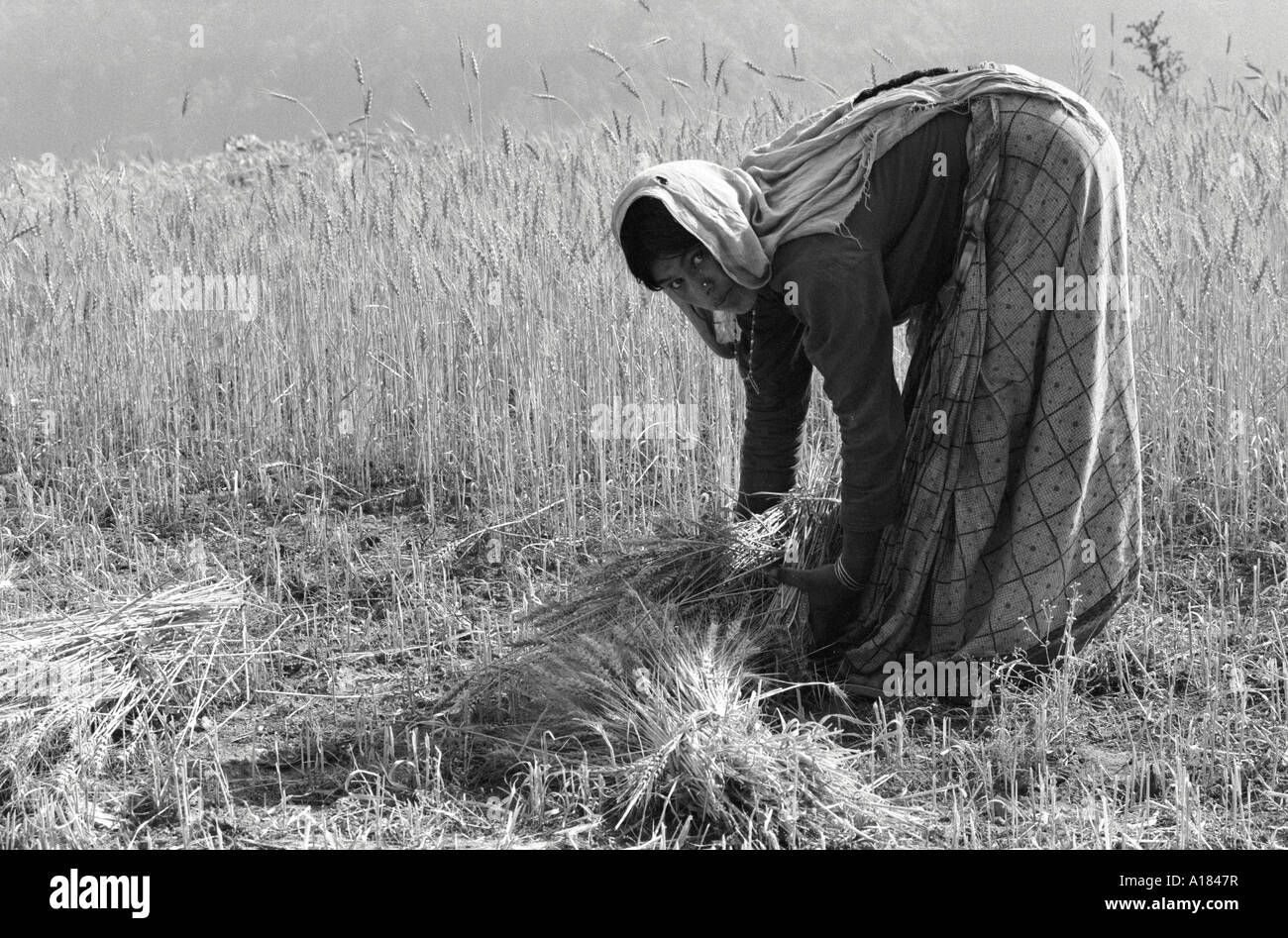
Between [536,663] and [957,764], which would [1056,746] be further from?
[536,663]

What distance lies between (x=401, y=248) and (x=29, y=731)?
2.32 meters

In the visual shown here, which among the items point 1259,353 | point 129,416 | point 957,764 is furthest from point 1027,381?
point 129,416

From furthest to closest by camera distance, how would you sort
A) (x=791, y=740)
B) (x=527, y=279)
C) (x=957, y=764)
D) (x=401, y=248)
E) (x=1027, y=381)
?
(x=401, y=248) < (x=527, y=279) < (x=1027, y=381) < (x=957, y=764) < (x=791, y=740)

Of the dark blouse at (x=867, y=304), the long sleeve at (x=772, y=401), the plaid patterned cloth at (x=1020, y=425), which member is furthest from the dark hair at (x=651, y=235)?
the plaid patterned cloth at (x=1020, y=425)

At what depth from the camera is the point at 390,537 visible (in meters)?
3.57

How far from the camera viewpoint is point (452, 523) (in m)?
3.67

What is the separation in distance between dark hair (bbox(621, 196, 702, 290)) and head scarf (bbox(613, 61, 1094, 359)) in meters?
0.02

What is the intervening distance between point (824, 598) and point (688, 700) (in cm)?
47

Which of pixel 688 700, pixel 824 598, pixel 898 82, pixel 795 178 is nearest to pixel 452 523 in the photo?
pixel 824 598

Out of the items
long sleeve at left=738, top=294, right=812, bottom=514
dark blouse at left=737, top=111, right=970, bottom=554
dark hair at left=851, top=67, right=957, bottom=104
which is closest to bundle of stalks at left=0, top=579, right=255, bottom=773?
long sleeve at left=738, top=294, right=812, bottom=514

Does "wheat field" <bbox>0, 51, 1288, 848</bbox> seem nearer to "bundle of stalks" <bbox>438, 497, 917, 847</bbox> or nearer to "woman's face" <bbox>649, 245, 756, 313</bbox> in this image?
"bundle of stalks" <bbox>438, 497, 917, 847</bbox>

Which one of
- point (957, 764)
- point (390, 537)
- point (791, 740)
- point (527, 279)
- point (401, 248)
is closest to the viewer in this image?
point (791, 740)

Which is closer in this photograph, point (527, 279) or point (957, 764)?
point (957, 764)

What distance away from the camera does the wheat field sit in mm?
2301
